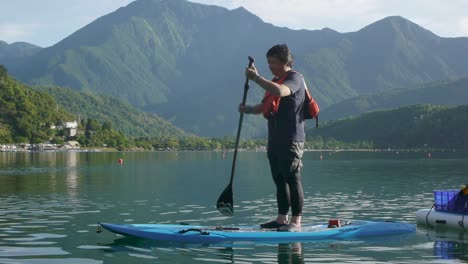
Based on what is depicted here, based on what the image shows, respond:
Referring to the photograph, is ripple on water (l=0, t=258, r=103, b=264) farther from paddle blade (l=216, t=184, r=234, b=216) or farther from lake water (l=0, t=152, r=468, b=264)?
paddle blade (l=216, t=184, r=234, b=216)

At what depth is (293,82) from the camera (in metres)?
14.4

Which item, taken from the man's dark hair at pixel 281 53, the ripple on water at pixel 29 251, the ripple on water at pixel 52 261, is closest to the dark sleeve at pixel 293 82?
the man's dark hair at pixel 281 53

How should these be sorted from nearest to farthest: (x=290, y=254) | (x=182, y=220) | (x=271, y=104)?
(x=290, y=254) < (x=271, y=104) < (x=182, y=220)

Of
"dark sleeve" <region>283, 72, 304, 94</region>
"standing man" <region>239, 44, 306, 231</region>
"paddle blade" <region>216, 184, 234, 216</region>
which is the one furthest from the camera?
"paddle blade" <region>216, 184, 234, 216</region>

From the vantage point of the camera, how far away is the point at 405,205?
29.7 metres

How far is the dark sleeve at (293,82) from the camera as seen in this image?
14266 millimetres

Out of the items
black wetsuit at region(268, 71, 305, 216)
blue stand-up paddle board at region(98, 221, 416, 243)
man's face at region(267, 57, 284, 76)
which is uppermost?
man's face at region(267, 57, 284, 76)

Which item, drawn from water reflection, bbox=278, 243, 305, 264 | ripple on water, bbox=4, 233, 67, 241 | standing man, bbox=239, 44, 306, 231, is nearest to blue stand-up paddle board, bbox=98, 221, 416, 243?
water reflection, bbox=278, 243, 305, 264

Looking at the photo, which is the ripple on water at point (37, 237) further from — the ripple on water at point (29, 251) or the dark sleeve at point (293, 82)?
the dark sleeve at point (293, 82)

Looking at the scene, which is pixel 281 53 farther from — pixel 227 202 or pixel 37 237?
pixel 37 237

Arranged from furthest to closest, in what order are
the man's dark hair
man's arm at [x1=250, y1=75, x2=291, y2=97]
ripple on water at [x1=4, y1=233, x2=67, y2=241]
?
ripple on water at [x1=4, y1=233, x2=67, y2=241] < the man's dark hair < man's arm at [x1=250, y1=75, x2=291, y2=97]

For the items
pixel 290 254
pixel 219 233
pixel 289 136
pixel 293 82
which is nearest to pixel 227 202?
pixel 219 233

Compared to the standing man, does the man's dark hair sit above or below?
above

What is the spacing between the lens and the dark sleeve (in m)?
14.3
